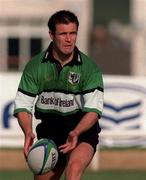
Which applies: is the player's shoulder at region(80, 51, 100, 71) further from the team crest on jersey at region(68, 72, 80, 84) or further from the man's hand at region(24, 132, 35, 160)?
the man's hand at region(24, 132, 35, 160)

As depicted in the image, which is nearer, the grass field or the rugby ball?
the rugby ball

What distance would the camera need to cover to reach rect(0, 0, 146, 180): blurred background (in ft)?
52.1

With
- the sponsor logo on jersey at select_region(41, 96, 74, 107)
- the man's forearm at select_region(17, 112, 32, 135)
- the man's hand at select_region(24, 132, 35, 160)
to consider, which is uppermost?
the sponsor logo on jersey at select_region(41, 96, 74, 107)

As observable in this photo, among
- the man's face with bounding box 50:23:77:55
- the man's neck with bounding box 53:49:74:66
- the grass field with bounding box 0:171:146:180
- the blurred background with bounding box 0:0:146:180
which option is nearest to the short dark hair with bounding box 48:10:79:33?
the man's face with bounding box 50:23:77:55

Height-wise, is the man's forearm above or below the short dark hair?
below

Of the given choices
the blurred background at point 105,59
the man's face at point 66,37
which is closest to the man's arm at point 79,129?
the man's face at point 66,37

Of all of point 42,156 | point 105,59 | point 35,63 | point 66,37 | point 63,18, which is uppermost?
point 63,18

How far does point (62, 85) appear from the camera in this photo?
920cm

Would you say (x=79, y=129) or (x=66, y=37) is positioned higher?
(x=66, y=37)

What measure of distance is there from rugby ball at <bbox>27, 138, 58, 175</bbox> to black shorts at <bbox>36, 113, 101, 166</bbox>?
1.04 feet

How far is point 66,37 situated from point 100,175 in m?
5.64

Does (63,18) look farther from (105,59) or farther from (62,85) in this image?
(105,59)

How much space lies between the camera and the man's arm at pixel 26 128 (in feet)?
29.7

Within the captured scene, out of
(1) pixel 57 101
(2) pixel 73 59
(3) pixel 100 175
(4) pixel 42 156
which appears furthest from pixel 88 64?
(3) pixel 100 175
